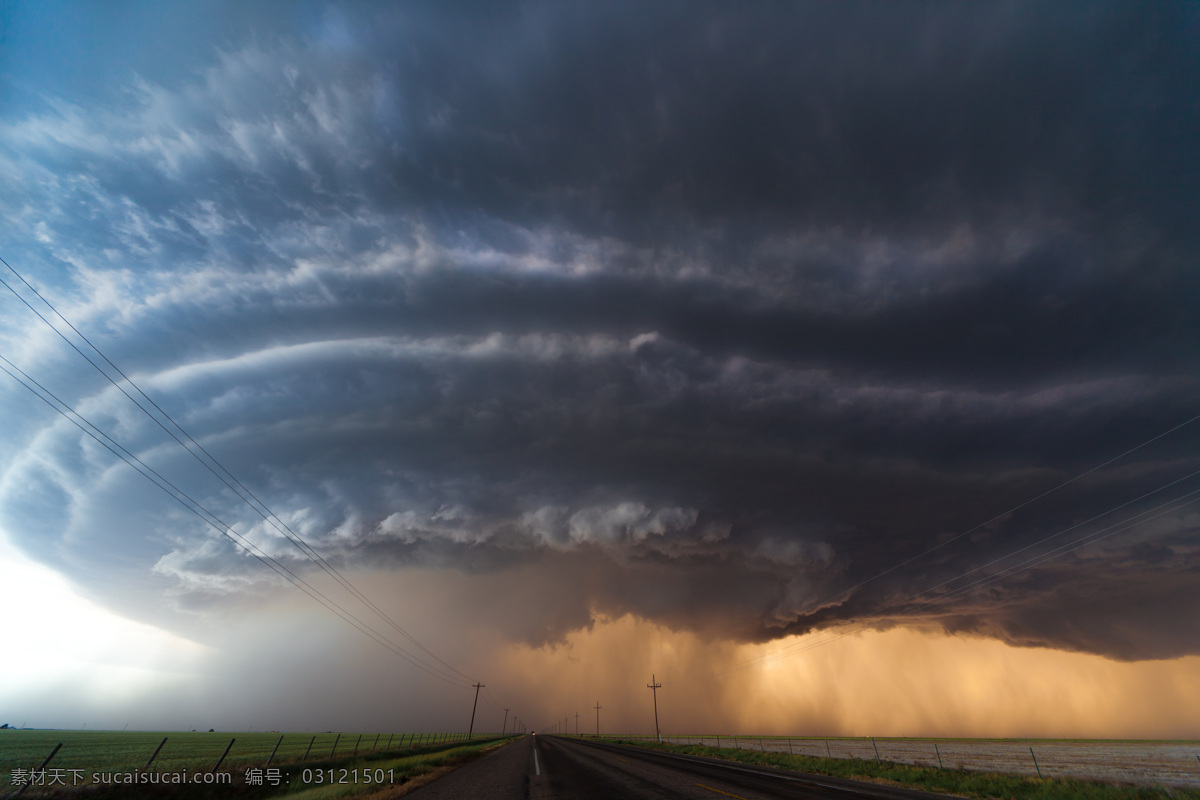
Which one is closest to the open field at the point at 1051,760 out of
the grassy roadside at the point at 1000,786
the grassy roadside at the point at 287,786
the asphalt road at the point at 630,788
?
the grassy roadside at the point at 1000,786

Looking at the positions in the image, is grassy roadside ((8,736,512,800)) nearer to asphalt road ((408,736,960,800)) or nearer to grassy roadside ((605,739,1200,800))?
asphalt road ((408,736,960,800))

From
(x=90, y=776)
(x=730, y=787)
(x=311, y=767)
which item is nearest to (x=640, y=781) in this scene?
(x=730, y=787)

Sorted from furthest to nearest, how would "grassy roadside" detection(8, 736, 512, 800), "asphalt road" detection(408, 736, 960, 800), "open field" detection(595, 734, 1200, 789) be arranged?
"open field" detection(595, 734, 1200, 789), "asphalt road" detection(408, 736, 960, 800), "grassy roadside" detection(8, 736, 512, 800)

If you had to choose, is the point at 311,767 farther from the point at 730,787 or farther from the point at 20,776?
the point at 730,787

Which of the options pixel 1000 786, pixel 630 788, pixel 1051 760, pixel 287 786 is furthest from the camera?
pixel 1051 760

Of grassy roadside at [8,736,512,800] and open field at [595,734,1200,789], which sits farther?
open field at [595,734,1200,789]

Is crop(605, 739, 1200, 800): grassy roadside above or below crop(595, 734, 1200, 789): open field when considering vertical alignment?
below

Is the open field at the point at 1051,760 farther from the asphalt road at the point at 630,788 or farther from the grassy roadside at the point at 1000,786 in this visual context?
the asphalt road at the point at 630,788

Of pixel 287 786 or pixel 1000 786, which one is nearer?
pixel 287 786

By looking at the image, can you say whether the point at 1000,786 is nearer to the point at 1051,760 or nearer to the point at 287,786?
the point at 287,786

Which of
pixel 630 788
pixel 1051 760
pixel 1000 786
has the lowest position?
pixel 630 788

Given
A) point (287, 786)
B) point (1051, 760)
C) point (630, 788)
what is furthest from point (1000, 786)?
point (1051, 760)

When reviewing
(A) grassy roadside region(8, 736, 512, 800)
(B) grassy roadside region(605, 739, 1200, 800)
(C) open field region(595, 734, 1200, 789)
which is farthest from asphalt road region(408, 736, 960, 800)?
(C) open field region(595, 734, 1200, 789)

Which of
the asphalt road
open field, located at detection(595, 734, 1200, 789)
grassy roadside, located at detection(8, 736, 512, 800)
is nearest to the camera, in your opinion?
grassy roadside, located at detection(8, 736, 512, 800)
